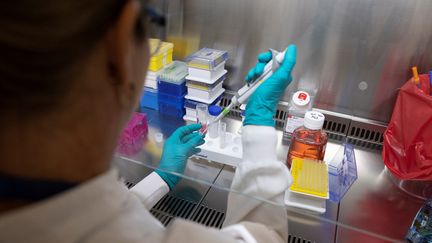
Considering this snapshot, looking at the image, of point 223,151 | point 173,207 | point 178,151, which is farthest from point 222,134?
point 173,207

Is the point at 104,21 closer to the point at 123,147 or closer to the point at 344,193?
the point at 123,147

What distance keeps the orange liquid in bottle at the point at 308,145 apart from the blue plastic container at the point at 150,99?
0.51 meters

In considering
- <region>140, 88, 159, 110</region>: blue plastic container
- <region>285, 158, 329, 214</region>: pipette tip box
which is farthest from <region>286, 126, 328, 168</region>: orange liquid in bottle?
<region>140, 88, 159, 110</region>: blue plastic container

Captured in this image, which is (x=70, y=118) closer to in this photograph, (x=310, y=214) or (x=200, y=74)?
(x=310, y=214)

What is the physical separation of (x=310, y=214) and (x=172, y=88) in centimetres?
62

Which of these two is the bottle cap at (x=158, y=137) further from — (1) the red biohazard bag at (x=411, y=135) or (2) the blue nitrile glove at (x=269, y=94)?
(1) the red biohazard bag at (x=411, y=135)

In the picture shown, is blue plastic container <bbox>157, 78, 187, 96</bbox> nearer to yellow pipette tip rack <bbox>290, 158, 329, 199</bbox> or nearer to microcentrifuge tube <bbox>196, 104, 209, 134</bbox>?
microcentrifuge tube <bbox>196, 104, 209, 134</bbox>

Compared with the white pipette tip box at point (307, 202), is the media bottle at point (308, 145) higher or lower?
higher

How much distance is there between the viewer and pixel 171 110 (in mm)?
1224

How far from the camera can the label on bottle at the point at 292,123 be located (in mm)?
1107

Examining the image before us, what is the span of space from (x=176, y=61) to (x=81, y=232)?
928 millimetres

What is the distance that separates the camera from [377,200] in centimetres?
99

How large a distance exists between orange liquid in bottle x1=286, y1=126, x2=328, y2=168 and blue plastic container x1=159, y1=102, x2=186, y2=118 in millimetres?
409

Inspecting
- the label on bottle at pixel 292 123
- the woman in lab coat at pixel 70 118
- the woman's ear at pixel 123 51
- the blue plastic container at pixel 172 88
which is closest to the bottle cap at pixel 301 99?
the label on bottle at pixel 292 123
